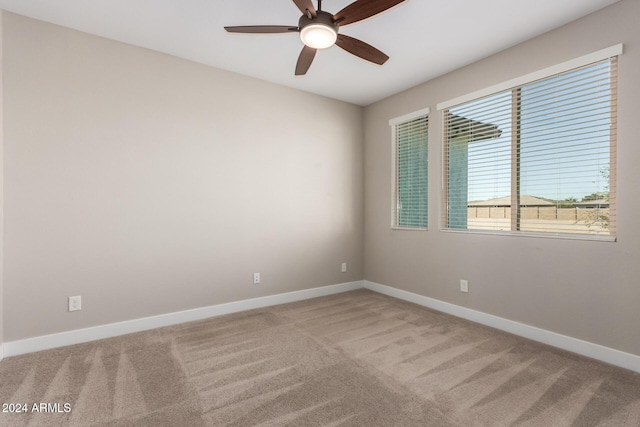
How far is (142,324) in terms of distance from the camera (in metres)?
2.85

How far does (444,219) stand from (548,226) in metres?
1.00

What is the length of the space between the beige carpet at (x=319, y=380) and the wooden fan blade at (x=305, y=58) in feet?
7.52

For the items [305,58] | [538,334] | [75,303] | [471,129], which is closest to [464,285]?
[538,334]

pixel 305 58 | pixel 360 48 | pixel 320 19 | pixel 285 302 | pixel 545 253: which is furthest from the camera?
pixel 285 302

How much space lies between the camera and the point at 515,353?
2.40 m

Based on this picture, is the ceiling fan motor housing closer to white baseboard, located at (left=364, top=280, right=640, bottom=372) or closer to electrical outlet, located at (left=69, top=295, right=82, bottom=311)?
electrical outlet, located at (left=69, top=295, right=82, bottom=311)

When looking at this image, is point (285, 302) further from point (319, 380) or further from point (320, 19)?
point (320, 19)

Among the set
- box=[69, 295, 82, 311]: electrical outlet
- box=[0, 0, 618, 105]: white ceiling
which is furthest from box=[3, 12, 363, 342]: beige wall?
box=[0, 0, 618, 105]: white ceiling

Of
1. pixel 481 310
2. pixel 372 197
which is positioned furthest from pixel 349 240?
pixel 481 310

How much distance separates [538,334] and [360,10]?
287 centimetres

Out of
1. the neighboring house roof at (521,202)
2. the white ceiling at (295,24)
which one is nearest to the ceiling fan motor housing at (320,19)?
the white ceiling at (295,24)

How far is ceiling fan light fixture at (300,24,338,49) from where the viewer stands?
1896 mm

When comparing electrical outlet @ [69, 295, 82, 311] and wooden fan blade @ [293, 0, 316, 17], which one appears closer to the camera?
wooden fan blade @ [293, 0, 316, 17]

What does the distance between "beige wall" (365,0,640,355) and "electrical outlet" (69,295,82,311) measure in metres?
3.30
